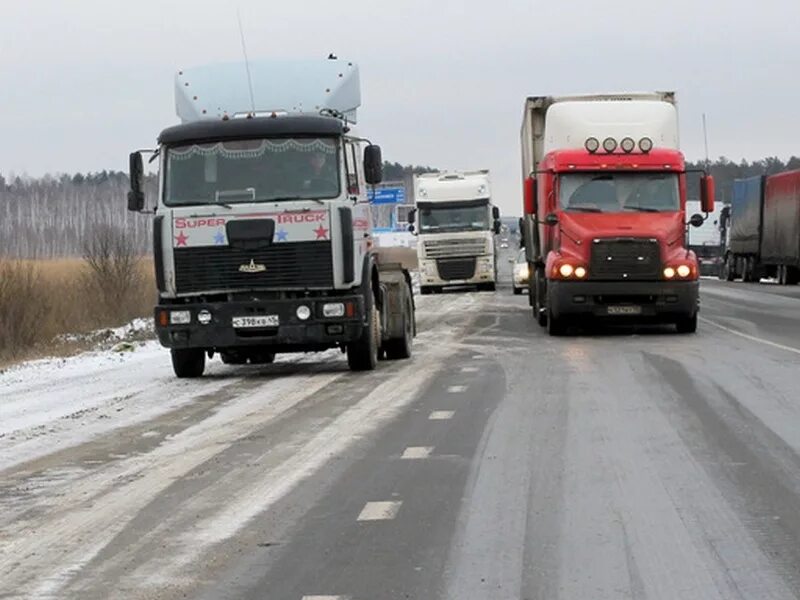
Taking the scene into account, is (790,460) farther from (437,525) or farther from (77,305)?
(77,305)

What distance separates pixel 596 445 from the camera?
34.8ft

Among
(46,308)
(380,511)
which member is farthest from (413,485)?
(46,308)

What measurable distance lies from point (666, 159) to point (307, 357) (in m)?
6.93

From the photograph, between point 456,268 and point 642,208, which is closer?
point 642,208

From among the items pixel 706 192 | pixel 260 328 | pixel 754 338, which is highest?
pixel 706 192

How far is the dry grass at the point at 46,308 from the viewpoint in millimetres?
25828

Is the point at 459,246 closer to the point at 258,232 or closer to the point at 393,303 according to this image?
the point at 393,303

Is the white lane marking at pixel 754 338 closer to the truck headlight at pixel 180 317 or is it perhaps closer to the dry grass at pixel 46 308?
A: the truck headlight at pixel 180 317

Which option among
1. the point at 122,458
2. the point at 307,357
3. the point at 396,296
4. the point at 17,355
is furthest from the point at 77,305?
the point at 122,458

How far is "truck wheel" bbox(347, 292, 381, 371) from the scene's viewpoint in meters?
17.4

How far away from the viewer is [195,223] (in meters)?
16.8

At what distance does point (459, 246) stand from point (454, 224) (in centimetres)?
73

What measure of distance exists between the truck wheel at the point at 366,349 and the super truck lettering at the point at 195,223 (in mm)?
2096

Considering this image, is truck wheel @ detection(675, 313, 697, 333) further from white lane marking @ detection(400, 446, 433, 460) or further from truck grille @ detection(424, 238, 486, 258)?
truck grille @ detection(424, 238, 486, 258)
